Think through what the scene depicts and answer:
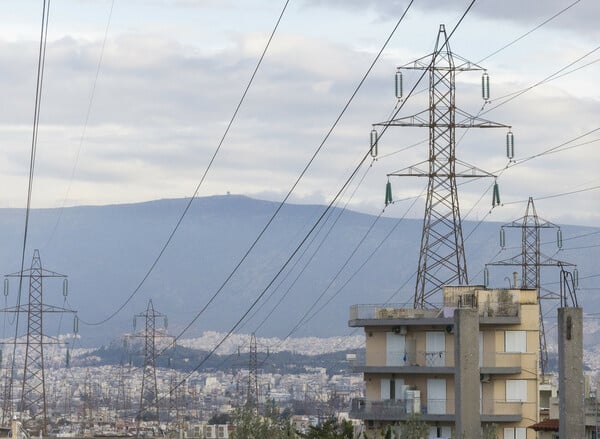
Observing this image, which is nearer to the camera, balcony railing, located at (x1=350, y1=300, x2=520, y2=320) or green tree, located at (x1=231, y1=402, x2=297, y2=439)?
green tree, located at (x1=231, y1=402, x2=297, y2=439)

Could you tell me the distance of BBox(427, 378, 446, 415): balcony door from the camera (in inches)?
2972

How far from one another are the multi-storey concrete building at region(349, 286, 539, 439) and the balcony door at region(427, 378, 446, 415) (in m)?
0.03

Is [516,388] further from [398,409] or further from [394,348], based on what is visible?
[394,348]

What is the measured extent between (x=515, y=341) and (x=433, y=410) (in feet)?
16.0

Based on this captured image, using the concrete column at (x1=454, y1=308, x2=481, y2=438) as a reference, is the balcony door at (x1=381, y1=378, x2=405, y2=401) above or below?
above

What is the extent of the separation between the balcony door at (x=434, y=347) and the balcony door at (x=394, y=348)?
1171 mm

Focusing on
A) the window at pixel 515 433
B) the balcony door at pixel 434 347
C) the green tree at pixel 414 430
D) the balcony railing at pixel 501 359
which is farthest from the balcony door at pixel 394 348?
the green tree at pixel 414 430

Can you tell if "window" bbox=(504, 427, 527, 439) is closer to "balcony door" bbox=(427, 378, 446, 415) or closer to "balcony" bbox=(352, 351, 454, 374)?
"balcony door" bbox=(427, 378, 446, 415)

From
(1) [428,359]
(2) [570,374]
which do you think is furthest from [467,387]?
(1) [428,359]

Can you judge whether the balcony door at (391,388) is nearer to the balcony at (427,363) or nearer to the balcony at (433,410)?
the balcony at (427,363)

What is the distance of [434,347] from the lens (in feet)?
259

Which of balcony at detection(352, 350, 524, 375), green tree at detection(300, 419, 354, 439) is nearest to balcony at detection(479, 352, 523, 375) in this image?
balcony at detection(352, 350, 524, 375)

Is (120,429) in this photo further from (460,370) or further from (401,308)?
(460,370)

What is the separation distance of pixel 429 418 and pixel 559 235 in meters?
32.8
